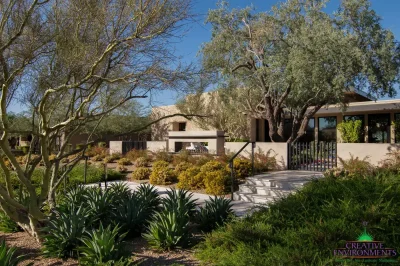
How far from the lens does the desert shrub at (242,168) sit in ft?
39.3

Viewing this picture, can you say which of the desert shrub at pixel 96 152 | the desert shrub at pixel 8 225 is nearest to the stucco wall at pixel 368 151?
the desert shrub at pixel 8 225

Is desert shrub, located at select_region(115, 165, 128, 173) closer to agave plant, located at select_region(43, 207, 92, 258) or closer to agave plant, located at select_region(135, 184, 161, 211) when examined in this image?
agave plant, located at select_region(135, 184, 161, 211)

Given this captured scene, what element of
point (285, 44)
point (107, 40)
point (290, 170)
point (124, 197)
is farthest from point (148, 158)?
point (107, 40)

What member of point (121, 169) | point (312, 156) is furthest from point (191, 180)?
point (121, 169)

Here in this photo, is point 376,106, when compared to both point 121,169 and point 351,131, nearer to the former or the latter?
point 351,131

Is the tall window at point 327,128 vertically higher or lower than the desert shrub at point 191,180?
higher

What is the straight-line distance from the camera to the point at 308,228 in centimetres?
502

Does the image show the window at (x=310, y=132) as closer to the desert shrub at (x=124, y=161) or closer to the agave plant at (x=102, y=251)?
the desert shrub at (x=124, y=161)

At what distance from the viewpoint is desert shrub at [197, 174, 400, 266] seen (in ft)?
14.3

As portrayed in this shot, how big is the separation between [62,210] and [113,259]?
230 centimetres

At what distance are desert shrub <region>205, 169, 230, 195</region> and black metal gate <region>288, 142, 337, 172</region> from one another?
4.20m

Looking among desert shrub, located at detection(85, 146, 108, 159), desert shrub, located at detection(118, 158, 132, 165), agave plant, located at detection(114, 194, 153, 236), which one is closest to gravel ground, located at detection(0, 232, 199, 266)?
agave plant, located at detection(114, 194, 153, 236)

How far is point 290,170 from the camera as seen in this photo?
44.9 ft

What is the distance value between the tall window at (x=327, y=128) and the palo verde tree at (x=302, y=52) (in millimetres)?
6760
